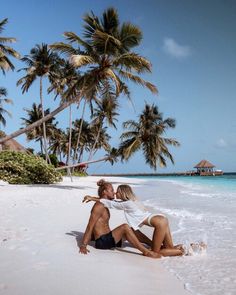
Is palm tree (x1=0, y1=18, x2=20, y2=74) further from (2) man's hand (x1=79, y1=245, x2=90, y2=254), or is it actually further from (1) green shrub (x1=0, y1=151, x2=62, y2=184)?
(2) man's hand (x1=79, y1=245, x2=90, y2=254)

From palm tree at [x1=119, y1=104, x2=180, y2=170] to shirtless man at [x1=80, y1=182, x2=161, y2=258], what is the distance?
21838 millimetres

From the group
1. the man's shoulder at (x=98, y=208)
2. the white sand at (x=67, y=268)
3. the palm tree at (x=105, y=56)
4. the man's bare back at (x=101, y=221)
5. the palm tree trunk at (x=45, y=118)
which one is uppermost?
the palm tree at (x=105, y=56)

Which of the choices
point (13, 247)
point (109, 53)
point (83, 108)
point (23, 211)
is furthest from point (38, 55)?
point (13, 247)

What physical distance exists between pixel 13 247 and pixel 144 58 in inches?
531

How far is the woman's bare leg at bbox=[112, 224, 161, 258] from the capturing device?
4270 millimetres

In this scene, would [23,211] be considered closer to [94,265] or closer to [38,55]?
[94,265]

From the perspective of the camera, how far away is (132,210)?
4.27m

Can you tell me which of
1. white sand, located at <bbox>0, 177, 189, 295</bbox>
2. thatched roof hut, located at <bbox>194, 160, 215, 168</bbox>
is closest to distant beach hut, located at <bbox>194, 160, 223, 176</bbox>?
thatched roof hut, located at <bbox>194, 160, 215, 168</bbox>

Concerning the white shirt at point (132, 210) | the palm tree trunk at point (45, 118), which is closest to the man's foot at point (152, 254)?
Result: the white shirt at point (132, 210)

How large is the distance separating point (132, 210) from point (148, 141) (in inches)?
922

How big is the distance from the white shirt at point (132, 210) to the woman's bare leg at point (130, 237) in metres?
0.09

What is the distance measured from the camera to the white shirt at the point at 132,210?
166 inches

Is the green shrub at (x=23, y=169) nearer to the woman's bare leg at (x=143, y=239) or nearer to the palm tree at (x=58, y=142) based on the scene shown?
the woman's bare leg at (x=143, y=239)

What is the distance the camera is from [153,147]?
2714 centimetres
